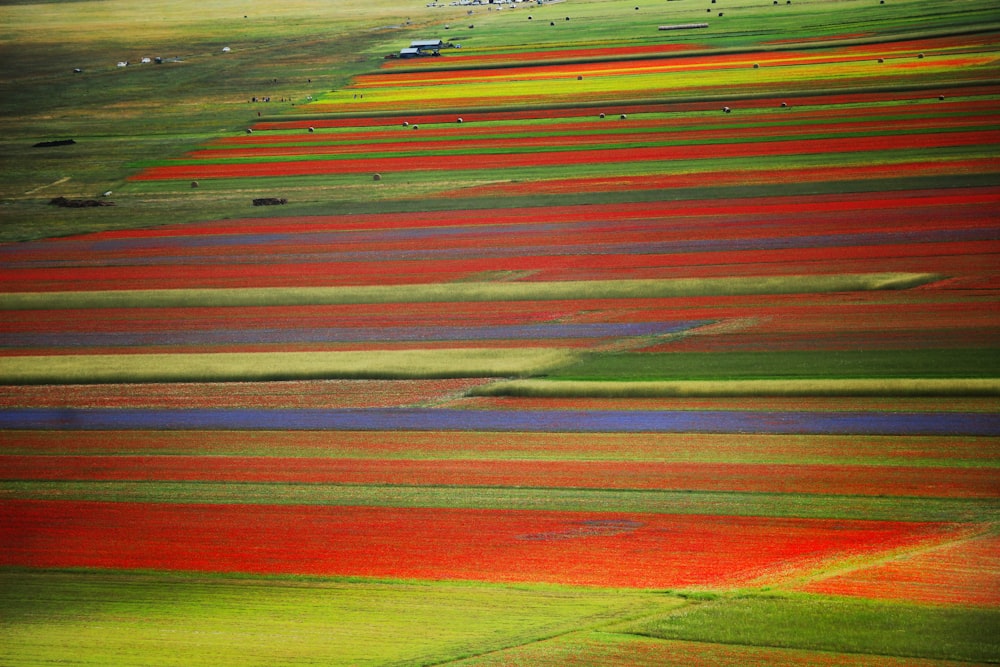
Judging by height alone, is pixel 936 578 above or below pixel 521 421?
below

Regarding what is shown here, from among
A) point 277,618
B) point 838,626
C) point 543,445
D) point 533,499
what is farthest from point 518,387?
point 838,626

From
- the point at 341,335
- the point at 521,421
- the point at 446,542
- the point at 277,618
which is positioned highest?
the point at 341,335

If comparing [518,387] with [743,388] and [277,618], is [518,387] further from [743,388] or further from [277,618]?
[277,618]

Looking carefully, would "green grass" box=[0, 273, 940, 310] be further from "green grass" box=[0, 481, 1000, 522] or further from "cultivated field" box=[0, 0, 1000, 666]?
"green grass" box=[0, 481, 1000, 522]

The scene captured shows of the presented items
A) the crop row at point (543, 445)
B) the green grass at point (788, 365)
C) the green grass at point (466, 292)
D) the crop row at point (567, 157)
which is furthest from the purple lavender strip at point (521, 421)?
the crop row at point (567, 157)

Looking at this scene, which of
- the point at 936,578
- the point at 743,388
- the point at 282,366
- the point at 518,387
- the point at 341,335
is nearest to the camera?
the point at 936,578

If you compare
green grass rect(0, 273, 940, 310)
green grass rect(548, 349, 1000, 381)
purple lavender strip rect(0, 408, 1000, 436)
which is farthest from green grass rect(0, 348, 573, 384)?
green grass rect(0, 273, 940, 310)

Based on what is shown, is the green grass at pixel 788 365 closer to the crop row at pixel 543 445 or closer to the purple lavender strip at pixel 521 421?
the crop row at pixel 543 445
